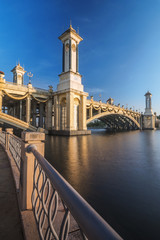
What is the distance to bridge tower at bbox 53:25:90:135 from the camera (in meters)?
21.5

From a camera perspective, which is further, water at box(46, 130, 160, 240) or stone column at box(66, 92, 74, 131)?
stone column at box(66, 92, 74, 131)

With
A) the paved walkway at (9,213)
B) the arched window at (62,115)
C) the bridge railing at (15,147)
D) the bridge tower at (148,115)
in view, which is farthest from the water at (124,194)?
the bridge tower at (148,115)

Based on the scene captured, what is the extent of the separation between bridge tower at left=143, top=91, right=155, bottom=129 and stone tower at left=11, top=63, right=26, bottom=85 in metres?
54.7

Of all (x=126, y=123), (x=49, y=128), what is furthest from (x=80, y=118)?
(x=126, y=123)

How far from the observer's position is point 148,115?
59.8 m

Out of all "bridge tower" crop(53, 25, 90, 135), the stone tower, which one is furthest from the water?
the stone tower

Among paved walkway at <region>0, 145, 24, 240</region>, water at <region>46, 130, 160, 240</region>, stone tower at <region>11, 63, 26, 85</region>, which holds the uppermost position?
stone tower at <region>11, 63, 26, 85</region>

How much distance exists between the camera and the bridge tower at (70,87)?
21.5 metres

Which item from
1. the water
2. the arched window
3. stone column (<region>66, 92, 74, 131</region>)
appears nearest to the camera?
the water

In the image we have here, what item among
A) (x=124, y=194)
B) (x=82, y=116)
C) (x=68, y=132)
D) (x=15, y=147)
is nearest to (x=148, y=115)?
(x=82, y=116)

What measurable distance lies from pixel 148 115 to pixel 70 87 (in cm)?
5169

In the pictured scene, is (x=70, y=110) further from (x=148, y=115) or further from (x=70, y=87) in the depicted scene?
(x=148, y=115)

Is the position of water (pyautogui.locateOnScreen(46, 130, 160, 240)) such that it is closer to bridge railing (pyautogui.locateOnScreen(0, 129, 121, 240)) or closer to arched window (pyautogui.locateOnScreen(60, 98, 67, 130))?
bridge railing (pyautogui.locateOnScreen(0, 129, 121, 240))

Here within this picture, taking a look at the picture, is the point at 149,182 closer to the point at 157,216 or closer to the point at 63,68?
the point at 157,216
